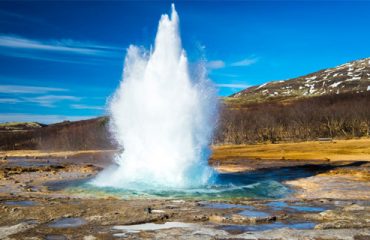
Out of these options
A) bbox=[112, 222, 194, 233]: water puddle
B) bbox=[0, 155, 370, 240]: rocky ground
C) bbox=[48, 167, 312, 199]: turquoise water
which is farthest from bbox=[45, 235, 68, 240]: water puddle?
bbox=[48, 167, 312, 199]: turquoise water

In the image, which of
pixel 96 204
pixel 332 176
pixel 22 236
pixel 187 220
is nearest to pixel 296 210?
pixel 187 220

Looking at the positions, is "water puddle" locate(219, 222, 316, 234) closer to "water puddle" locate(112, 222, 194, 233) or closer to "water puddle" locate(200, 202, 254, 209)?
"water puddle" locate(112, 222, 194, 233)

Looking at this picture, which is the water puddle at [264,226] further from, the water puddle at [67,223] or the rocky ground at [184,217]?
the water puddle at [67,223]

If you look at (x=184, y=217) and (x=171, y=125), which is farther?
(x=171, y=125)

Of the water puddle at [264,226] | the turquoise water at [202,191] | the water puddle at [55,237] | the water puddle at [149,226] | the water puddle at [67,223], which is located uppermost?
the turquoise water at [202,191]

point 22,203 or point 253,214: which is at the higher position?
point 22,203

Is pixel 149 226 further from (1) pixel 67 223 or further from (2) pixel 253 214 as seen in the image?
(2) pixel 253 214

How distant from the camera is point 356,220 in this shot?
1642cm

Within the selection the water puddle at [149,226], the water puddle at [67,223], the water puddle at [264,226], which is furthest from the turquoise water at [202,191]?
the water puddle at [264,226]

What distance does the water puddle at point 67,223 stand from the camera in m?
16.0

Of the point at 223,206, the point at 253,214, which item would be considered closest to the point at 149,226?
the point at 253,214

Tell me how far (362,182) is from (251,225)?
18223 mm

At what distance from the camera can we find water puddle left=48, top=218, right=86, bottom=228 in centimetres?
1600

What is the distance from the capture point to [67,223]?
53.9ft
